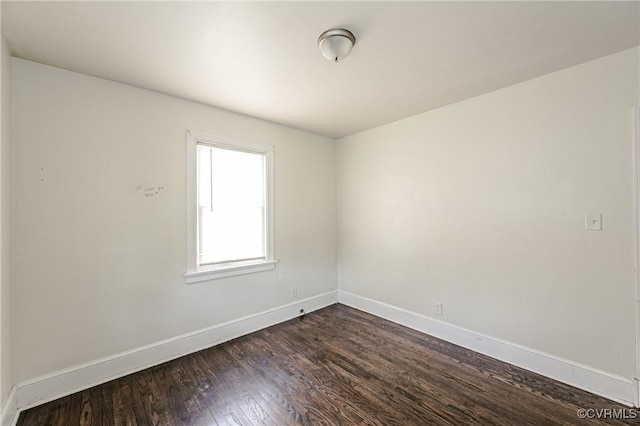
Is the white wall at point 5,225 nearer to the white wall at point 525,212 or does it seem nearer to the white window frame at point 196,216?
the white window frame at point 196,216

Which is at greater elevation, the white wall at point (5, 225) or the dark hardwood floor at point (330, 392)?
the white wall at point (5, 225)

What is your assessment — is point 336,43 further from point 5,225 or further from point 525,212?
point 5,225

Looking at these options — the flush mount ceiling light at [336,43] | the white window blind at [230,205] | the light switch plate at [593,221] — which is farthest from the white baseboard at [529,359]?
the flush mount ceiling light at [336,43]

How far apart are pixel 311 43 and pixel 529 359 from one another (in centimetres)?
314

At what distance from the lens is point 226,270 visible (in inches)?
116

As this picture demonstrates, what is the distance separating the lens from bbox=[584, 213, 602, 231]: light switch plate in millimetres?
2041

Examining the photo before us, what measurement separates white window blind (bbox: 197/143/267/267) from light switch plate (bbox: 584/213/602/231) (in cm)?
307

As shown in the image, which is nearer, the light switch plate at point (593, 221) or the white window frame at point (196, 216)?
the light switch plate at point (593, 221)

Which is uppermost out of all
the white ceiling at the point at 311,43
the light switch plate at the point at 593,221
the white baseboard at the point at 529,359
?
the white ceiling at the point at 311,43

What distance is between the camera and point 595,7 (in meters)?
1.52

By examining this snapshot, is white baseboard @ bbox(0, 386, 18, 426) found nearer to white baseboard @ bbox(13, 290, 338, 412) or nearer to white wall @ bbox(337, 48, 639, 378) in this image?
white baseboard @ bbox(13, 290, 338, 412)

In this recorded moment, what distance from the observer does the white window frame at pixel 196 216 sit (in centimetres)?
272

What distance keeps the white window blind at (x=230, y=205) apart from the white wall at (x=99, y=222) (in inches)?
8.6

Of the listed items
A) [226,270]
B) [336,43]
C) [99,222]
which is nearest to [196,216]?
[226,270]
